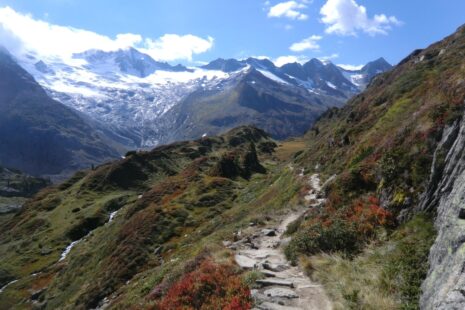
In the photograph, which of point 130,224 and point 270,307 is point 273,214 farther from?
point 130,224

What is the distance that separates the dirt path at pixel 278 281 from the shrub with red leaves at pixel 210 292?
0.63m

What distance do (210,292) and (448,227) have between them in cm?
840

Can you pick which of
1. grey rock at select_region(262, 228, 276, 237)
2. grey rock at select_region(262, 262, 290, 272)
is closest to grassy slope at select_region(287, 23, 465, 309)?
grey rock at select_region(262, 262, 290, 272)

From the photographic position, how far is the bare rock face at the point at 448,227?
1018 cm

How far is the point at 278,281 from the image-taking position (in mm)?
15328

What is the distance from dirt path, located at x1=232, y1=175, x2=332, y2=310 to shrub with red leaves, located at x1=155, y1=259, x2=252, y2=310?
0.63m

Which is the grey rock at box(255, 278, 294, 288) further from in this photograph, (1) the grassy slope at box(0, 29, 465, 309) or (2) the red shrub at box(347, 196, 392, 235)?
(2) the red shrub at box(347, 196, 392, 235)

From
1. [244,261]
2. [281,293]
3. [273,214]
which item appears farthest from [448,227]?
[273,214]

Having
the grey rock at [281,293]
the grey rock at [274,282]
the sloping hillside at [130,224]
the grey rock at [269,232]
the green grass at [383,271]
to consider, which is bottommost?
the sloping hillside at [130,224]

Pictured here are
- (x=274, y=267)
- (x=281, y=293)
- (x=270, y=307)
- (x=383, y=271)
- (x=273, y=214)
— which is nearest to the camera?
(x=383, y=271)

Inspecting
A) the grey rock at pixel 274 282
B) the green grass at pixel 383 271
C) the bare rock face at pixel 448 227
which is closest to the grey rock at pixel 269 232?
the green grass at pixel 383 271

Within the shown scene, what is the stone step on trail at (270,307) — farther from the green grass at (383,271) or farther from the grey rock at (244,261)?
the grey rock at (244,261)

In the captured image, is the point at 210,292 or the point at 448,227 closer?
the point at 448,227

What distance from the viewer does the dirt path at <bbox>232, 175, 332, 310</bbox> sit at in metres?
13.6
